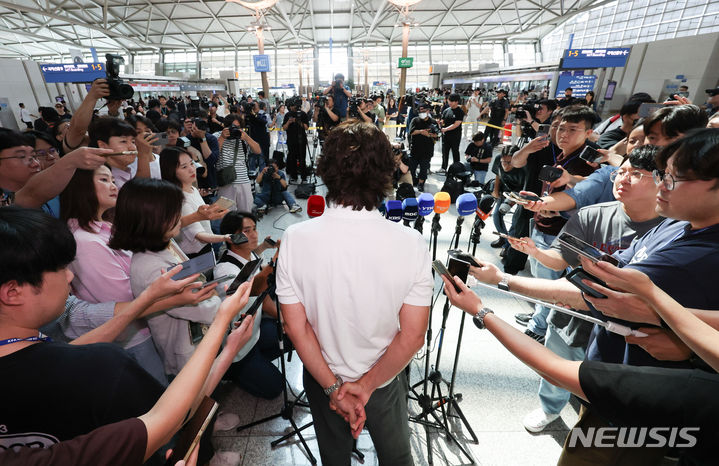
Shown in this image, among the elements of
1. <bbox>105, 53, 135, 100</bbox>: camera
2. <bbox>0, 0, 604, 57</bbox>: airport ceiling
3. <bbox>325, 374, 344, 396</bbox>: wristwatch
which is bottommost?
<bbox>325, 374, 344, 396</bbox>: wristwatch

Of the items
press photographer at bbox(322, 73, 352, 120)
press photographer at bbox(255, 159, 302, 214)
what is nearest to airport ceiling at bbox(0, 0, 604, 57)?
press photographer at bbox(322, 73, 352, 120)

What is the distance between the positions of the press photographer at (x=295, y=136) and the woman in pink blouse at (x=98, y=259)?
490 cm

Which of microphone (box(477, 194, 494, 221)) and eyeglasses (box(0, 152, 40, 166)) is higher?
eyeglasses (box(0, 152, 40, 166))


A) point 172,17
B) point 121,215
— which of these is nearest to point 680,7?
point 121,215

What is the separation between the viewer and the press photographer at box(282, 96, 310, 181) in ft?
20.7

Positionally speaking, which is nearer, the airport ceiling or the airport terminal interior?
the airport terminal interior

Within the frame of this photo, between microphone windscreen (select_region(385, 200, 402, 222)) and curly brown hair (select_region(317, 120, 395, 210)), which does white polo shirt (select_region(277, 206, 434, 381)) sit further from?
microphone windscreen (select_region(385, 200, 402, 222))

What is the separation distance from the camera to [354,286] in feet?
3.31

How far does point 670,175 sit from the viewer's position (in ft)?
3.55

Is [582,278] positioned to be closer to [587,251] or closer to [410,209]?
[587,251]

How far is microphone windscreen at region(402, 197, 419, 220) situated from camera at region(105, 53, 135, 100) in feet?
8.46

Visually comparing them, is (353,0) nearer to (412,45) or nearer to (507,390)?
(412,45)

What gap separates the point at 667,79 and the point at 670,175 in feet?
54.0

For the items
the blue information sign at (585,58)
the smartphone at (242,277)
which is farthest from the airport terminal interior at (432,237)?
the blue information sign at (585,58)
